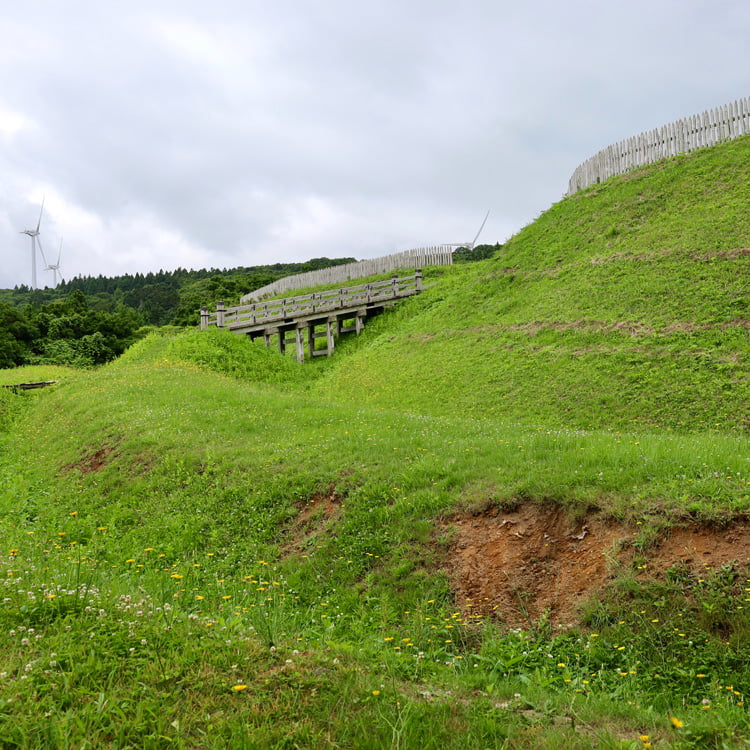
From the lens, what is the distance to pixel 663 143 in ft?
91.9

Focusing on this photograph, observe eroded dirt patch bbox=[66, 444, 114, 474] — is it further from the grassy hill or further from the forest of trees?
the forest of trees

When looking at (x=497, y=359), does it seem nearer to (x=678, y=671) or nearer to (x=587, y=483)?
(x=587, y=483)

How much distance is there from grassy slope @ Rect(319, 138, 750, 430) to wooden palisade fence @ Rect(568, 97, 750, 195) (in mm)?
1126

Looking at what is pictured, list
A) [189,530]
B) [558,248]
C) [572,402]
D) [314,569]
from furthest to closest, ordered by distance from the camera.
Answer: [558,248], [572,402], [189,530], [314,569]

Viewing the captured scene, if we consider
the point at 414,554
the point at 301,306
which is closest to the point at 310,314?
the point at 301,306

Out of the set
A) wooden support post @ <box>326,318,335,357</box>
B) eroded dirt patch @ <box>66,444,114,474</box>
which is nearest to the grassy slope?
wooden support post @ <box>326,318,335,357</box>

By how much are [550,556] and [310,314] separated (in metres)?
26.0

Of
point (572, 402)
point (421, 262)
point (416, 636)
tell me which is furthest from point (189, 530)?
point (421, 262)

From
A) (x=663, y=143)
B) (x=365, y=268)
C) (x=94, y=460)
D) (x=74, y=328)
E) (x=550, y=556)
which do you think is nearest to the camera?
(x=550, y=556)

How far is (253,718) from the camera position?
3.45 m

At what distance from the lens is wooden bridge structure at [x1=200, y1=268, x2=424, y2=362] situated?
3117cm

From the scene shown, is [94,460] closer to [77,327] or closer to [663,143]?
[663,143]

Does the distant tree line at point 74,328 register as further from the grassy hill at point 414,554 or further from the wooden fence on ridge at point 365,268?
the grassy hill at point 414,554

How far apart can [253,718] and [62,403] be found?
20.1m
